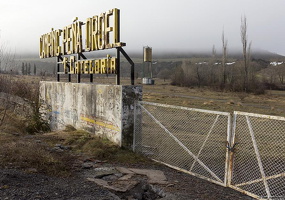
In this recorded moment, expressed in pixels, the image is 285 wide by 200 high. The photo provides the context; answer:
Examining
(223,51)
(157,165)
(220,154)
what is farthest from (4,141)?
(223,51)

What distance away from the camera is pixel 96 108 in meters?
9.46

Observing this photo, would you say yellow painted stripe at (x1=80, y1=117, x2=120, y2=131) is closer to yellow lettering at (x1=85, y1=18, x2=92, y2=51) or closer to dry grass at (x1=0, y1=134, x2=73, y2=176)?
dry grass at (x1=0, y1=134, x2=73, y2=176)

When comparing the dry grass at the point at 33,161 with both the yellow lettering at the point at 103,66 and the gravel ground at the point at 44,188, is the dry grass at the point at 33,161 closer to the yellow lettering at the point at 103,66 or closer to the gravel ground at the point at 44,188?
the gravel ground at the point at 44,188

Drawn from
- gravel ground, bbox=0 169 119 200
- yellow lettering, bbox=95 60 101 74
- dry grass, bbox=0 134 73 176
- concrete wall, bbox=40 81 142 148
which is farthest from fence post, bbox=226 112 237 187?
yellow lettering, bbox=95 60 101 74

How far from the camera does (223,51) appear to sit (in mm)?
51469

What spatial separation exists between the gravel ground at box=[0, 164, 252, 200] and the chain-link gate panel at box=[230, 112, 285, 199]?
568 millimetres

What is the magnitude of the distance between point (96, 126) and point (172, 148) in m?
2.67

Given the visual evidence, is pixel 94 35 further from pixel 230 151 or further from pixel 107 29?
pixel 230 151

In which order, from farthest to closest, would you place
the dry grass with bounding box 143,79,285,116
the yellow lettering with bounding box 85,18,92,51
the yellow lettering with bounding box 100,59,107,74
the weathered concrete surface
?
the dry grass with bounding box 143,79,285,116 < the weathered concrete surface < the yellow lettering with bounding box 85,18,92,51 < the yellow lettering with bounding box 100,59,107,74

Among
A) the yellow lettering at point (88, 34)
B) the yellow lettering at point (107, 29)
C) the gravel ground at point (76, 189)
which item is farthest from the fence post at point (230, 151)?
the yellow lettering at point (88, 34)

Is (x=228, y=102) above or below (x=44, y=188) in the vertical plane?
above

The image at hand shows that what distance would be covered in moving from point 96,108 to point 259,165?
224 inches

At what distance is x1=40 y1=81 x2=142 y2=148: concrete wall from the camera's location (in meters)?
8.31

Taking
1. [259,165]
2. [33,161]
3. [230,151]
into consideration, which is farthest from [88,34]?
[259,165]
